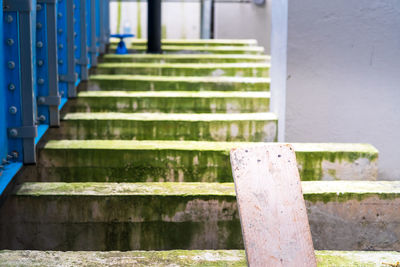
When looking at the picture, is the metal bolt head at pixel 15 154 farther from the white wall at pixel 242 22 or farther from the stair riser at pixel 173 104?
the white wall at pixel 242 22

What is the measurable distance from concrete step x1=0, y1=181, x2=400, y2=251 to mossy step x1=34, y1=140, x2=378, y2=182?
657 mm

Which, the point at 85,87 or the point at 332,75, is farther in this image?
the point at 85,87

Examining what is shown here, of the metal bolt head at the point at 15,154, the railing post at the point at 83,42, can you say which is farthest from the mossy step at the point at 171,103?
the metal bolt head at the point at 15,154

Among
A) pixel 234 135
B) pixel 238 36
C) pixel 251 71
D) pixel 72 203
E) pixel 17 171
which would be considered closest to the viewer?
pixel 72 203

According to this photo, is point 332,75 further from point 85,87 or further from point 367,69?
point 85,87

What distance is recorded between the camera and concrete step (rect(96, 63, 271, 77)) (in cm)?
661

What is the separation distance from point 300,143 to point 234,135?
0.73 m

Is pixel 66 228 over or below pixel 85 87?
below

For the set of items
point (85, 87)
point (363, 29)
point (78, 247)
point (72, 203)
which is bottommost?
point (78, 247)

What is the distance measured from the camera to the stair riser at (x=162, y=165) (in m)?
3.84

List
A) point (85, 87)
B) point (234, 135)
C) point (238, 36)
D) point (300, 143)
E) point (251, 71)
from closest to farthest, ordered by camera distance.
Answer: point (300, 143)
point (234, 135)
point (85, 87)
point (251, 71)
point (238, 36)

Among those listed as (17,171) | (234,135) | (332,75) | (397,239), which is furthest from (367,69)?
(17,171)

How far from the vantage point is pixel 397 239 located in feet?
10.4

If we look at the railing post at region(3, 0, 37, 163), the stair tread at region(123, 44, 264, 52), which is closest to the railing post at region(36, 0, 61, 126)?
the railing post at region(3, 0, 37, 163)
